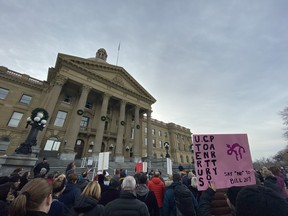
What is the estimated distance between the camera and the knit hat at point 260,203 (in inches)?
53.6

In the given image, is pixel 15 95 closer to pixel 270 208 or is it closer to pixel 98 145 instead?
pixel 98 145

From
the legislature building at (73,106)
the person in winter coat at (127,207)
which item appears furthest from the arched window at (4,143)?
the person in winter coat at (127,207)

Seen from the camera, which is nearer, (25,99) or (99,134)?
(99,134)

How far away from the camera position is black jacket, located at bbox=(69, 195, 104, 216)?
7.36 feet

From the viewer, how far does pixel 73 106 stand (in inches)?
945

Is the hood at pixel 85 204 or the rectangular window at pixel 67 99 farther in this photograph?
the rectangular window at pixel 67 99

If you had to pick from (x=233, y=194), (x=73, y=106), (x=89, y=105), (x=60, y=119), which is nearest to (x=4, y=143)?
(x=60, y=119)

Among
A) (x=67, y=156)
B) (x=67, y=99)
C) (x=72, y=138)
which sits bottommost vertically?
(x=67, y=156)

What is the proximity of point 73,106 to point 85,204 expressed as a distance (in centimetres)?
2439

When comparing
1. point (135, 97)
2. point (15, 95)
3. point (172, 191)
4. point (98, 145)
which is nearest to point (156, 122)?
point (135, 97)

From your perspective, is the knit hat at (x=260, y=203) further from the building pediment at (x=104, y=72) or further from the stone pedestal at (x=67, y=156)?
the building pediment at (x=104, y=72)

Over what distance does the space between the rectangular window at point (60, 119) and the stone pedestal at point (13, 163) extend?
14.3 meters

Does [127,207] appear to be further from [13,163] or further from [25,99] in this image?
[25,99]

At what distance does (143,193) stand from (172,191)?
73 centimetres
